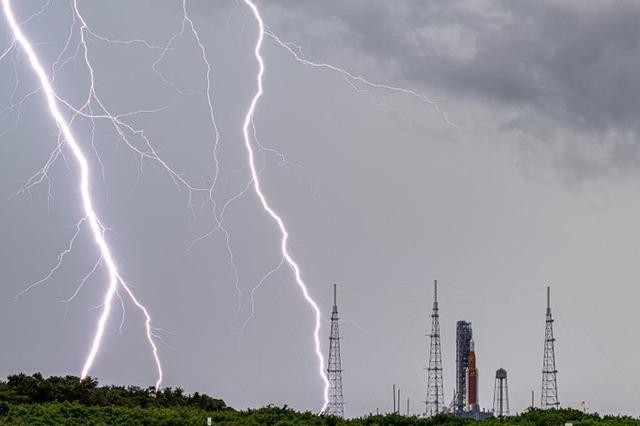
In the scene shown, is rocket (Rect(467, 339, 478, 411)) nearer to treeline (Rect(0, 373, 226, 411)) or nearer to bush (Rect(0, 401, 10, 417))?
treeline (Rect(0, 373, 226, 411))

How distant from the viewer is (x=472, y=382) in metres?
69.0

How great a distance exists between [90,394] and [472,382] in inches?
1537

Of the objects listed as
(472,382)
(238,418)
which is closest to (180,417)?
(238,418)

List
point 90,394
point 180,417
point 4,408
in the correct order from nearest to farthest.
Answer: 1. point 180,417
2. point 4,408
3. point 90,394

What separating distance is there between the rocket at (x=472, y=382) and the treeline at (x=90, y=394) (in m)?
→ 36.1

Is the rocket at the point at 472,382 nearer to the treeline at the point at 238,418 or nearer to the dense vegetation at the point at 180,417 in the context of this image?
the dense vegetation at the point at 180,417

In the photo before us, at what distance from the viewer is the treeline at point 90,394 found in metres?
33.2

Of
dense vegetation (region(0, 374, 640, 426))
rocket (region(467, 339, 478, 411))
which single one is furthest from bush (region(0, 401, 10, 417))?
rocket (region(467, 339, 478, 411))

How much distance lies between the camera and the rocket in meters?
68.7

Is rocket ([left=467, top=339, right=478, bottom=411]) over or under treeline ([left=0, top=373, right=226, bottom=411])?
over

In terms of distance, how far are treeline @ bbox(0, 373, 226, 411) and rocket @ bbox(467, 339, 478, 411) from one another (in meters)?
36.1

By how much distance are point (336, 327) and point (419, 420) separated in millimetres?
25042

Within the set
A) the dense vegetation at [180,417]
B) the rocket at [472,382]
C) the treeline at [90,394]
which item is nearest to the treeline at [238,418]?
the dense vegetation at [180,417]

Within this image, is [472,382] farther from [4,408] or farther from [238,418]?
[4,408]
